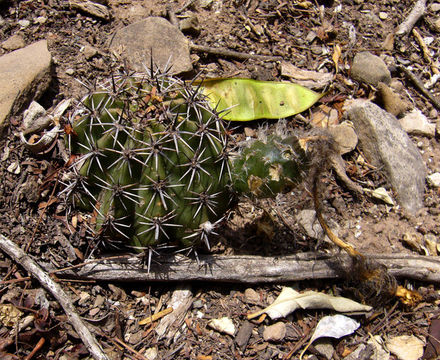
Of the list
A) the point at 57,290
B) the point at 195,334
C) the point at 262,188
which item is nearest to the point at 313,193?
the point at 262,188

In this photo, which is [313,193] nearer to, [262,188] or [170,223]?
[262,188]

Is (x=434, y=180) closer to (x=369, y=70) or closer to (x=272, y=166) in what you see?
(x=369, y=70)

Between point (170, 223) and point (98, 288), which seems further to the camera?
point (98, 288)

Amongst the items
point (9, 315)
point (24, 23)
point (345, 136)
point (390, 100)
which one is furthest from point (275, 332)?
point (24, 23)

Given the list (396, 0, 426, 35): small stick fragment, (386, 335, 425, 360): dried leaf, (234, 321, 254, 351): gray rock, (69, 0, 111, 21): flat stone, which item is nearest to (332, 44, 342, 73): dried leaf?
(396, 0, 426, 35): small stick fragment

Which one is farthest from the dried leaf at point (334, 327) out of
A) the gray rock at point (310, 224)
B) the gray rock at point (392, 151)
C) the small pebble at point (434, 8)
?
the small pebble at point (434, 8)
